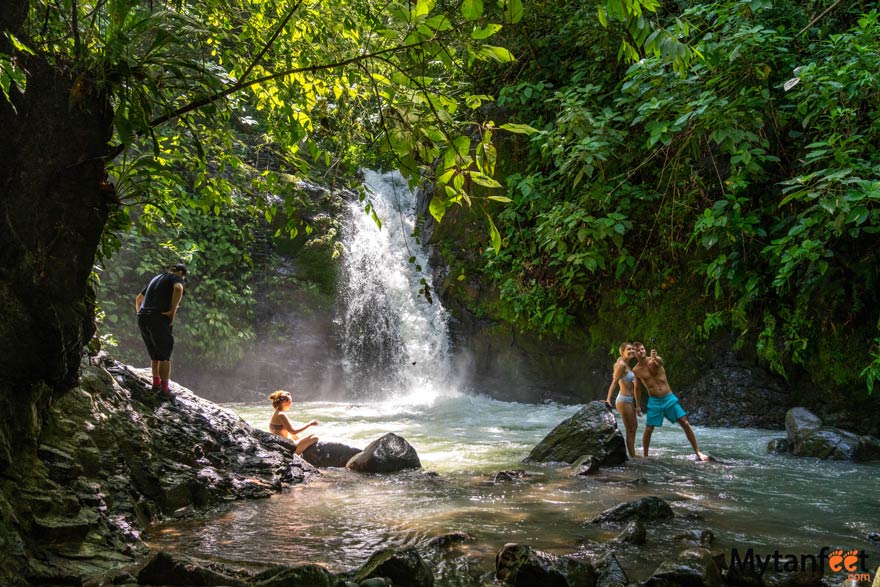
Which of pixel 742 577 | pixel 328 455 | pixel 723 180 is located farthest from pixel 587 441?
pixel 723 180

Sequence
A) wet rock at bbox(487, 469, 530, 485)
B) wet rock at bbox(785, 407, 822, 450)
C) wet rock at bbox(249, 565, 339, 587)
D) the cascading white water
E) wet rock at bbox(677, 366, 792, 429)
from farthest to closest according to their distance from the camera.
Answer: the cascading white water < wet rock at bbox(677, 366, 792, 429) < wet rock at bbox(785, 407, 822, 450) < wet rock at bbox(487, 469, 530, 485) < wet rock at bbox(249, 565, 339, 587)

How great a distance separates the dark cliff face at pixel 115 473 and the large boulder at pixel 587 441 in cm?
300

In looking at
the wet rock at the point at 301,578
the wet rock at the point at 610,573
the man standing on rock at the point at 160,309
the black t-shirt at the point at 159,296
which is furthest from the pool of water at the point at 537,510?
the black t-shirt at the point at 159,296

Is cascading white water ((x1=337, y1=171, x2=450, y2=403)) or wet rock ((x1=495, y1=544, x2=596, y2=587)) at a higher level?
cascading white water ((x1=337, y1=171, x2=450, y2=403))

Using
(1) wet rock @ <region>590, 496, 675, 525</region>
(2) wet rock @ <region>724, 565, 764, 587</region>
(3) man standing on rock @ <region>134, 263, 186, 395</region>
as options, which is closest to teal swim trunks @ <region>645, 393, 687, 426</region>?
(1) wet rock @ <region>590, 496, 675, 525</region>

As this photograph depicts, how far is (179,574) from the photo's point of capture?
3127 millimetres

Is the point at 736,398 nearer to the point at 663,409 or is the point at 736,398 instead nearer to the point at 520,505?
the point at 663,409

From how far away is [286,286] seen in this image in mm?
16656

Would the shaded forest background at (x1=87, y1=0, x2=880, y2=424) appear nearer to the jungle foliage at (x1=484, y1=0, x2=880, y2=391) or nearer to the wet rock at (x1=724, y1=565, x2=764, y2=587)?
the jungle foliage at (x1=484, y1=0, x2=880, y2=391)

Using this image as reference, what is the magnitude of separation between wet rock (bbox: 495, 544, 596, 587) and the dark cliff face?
2.31m

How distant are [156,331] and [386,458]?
119 inches

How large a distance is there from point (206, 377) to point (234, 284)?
2.62 metres

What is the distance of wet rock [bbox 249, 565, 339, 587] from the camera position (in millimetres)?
3043

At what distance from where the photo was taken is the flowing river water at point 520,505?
4027 mm
